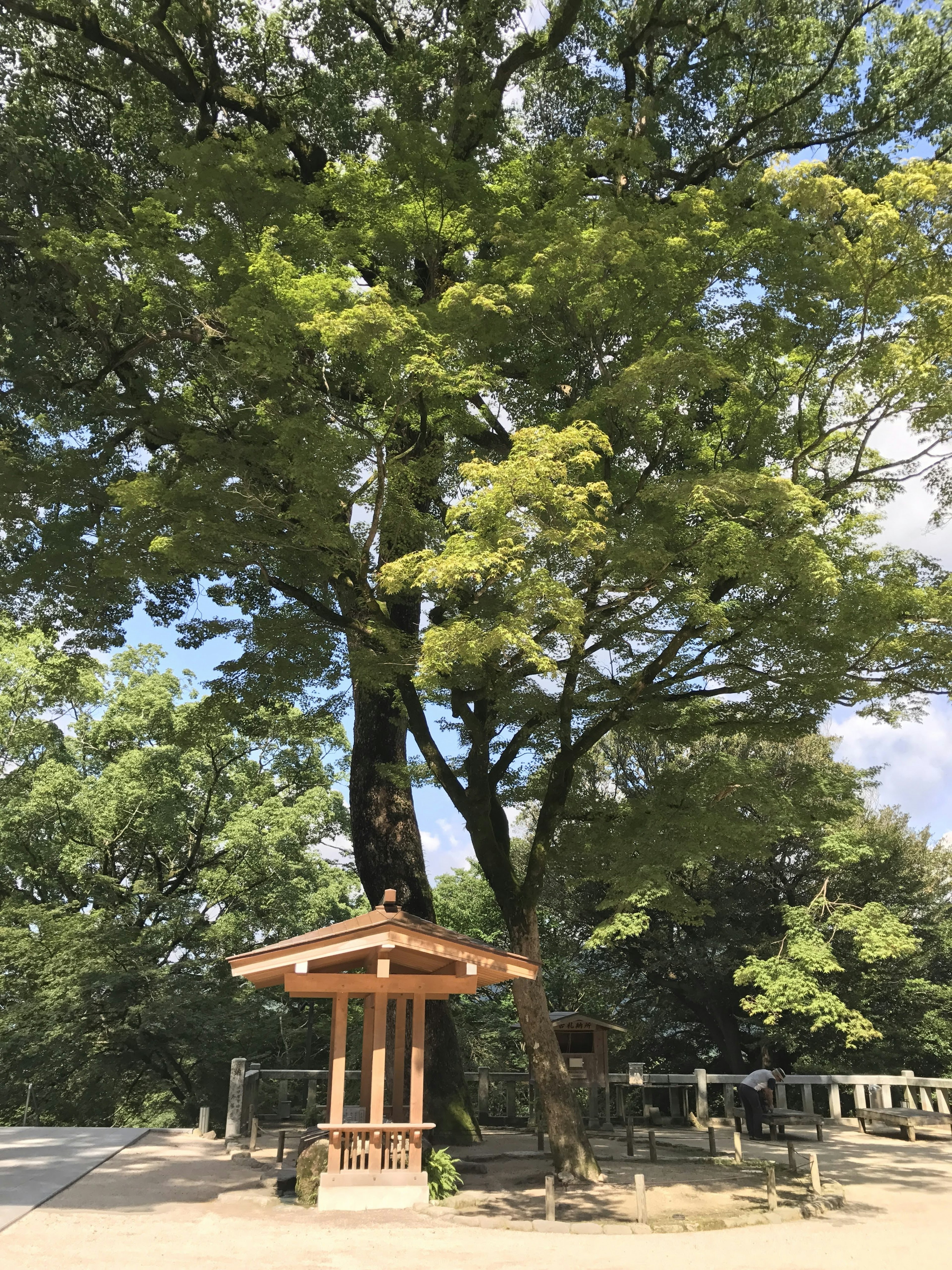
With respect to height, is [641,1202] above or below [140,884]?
below

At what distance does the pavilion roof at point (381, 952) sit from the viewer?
30.5 ft

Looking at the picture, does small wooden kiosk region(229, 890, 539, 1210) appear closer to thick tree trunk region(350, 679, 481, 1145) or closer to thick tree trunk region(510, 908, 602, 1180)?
thick tree trunk region(510, 908, 602, 1180)

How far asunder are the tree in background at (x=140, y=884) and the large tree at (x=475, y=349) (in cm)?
556

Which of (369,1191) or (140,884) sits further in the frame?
(140,884)

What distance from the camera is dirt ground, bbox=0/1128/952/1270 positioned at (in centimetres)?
701

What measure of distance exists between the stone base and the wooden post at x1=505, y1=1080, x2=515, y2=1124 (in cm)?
824

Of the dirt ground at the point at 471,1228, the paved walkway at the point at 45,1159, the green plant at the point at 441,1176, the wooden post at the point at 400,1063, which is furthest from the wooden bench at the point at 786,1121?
the paved walkway at the point at 45,1159

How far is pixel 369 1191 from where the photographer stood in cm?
903

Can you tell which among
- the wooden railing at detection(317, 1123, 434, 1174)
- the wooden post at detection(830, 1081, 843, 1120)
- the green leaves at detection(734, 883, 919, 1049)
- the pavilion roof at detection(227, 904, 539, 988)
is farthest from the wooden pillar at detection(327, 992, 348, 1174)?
the wooden post at detection(830, 1081, 843, 1120)

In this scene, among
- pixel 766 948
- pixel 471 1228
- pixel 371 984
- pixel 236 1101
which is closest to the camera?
pixel 471 1228

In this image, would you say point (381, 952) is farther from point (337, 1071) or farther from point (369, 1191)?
point (369, 1191)

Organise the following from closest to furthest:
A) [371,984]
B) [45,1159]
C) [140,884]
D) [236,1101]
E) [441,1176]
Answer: [441,1176] < [371,984] < [45,1159] < [236,1101] < [140,884]

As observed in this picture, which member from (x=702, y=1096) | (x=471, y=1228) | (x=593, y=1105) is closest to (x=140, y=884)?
(x=593, y=1105)

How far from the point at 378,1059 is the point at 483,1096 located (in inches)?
304
